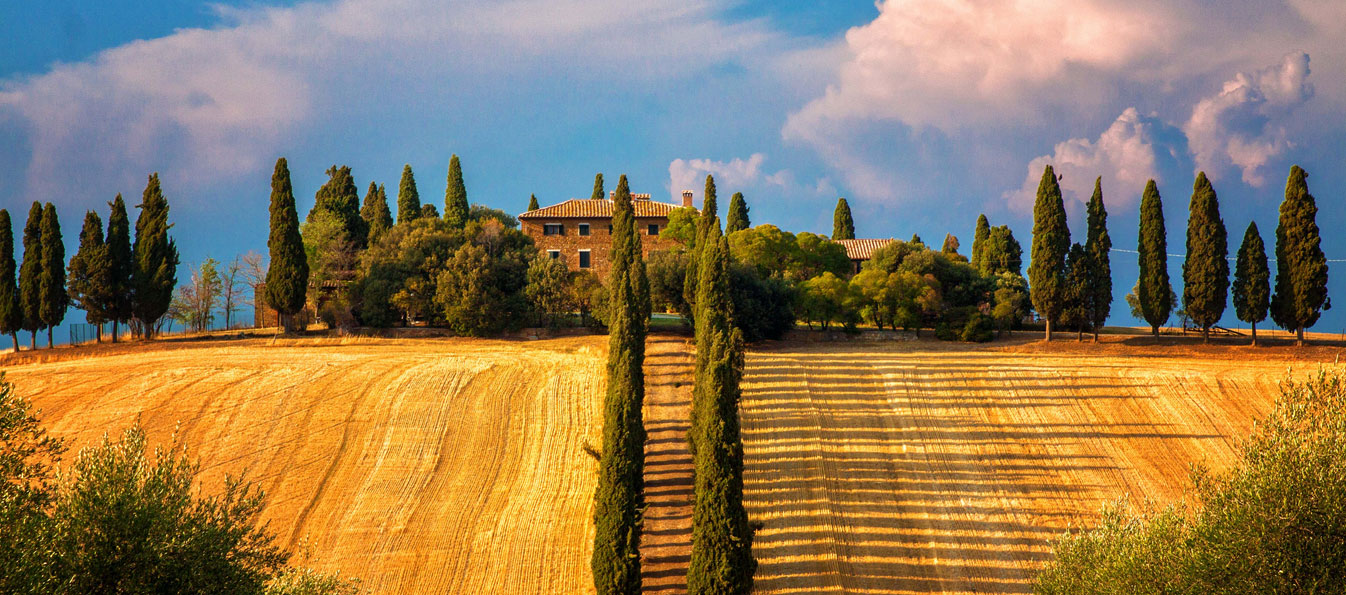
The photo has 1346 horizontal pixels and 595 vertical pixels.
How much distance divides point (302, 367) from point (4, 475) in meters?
25.5

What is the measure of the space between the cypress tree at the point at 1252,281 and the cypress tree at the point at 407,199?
176ft

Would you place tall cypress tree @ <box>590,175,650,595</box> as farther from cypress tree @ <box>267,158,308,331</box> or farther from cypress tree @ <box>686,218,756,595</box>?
cypress tree @ <box>267,158,308,331</box>

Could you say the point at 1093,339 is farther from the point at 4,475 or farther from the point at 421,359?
the point at 4,475

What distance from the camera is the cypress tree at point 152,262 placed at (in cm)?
4878

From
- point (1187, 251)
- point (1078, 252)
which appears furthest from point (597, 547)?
point (1187, 251)

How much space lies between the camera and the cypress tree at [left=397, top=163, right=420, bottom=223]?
68938 mm

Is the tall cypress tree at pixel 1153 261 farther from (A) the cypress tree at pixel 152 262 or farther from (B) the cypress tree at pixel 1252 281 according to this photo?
(A) the cypress tree at pixel 152 262

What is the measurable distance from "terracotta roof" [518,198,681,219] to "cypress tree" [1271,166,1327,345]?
118 feet

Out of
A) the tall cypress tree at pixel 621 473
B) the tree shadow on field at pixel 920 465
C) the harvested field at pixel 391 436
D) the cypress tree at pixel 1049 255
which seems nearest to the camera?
the tall cypress tree at pixel 621 473

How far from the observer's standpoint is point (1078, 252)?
50469 millimetres

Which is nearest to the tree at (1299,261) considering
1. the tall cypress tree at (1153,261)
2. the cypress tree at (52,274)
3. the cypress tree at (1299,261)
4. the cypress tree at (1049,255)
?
the cypress tree at (1299,261)

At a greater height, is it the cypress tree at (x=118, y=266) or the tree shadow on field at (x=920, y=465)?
the cypress tree at (x=118, y=266)

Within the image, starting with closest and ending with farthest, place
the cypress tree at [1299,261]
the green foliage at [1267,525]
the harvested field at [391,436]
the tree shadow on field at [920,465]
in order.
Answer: the green foliage at [1267,525], the tree shadow on field at [920,465], the harvested field at [391,436], the cypress tree at [1299,261]

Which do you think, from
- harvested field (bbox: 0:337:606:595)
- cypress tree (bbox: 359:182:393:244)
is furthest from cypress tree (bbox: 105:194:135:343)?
cypress tree (bbox: 359:182:393:244)
